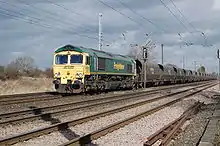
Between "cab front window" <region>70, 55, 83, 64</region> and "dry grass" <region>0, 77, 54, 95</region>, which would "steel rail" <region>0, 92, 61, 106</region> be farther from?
"dry grass" <region>0, 77, 54, 95</region>

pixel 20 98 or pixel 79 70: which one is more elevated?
pixel 79 70

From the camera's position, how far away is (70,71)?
73.6ft

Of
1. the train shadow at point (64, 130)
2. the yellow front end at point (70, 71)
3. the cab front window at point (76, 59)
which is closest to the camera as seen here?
the train shadow at point (64, 130)

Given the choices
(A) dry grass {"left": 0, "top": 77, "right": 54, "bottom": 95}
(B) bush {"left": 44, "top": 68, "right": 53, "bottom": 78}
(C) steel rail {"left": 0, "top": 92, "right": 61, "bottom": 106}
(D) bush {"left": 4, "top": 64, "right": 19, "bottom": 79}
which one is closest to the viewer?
(C) steel rail {"left": 0, "top": 92, "right": 61, "bottom": 106}

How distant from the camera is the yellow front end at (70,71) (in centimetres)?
2200

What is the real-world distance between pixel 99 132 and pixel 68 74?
44.6 feet

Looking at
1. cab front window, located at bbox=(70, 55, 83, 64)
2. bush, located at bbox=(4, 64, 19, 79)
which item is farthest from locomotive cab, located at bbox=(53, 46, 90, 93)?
bush, located at bbox=(4, 64, 19, 79)

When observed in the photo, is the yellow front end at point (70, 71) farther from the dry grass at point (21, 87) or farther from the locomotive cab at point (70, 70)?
the dry grass at point (21, 87)

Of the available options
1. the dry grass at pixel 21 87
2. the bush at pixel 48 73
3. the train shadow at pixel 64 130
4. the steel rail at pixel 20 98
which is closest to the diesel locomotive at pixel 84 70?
the steel rail at pixel 20 98

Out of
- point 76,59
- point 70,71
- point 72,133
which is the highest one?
point 76,59

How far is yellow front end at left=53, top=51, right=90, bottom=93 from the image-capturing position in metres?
22.0

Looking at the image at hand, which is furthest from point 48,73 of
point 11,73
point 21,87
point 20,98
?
point 20,98

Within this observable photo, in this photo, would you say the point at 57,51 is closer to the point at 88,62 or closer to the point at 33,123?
the point at 88,62

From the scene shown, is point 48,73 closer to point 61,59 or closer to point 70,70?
point 61,59
